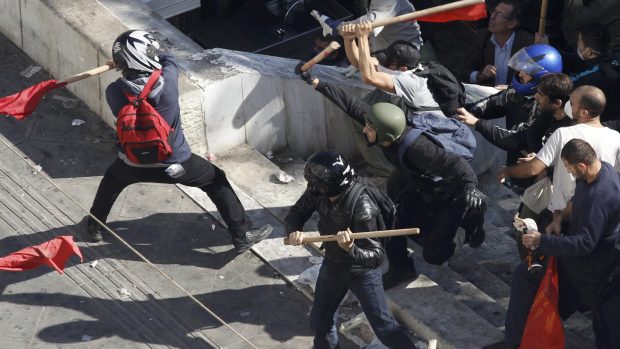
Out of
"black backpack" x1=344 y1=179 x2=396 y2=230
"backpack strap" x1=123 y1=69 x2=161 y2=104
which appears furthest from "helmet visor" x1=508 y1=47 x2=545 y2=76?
"backpack strap" x1=123 y1=69 x2=161 y2=104

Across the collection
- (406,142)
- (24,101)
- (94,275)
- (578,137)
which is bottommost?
(94,275)

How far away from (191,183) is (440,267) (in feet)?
6.12

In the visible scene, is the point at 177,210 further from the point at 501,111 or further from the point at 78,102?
the point at 501,111

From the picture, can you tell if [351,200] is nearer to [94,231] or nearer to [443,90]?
[443,90]

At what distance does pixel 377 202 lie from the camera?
25.6 ft

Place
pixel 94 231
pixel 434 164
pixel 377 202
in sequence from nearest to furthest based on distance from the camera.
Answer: pixel 377 202, pixel 434 164, pixel 94 231

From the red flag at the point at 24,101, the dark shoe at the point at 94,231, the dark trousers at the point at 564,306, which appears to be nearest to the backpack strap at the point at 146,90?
the red flag at the point at 24,101

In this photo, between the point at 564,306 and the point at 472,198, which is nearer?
the point at 564,306

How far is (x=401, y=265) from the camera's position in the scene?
871 centimetres

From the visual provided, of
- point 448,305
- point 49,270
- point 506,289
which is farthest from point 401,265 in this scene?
point 49,270

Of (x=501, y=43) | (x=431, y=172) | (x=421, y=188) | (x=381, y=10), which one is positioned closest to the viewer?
(x=431, y=172)

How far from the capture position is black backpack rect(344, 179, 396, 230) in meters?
7.65

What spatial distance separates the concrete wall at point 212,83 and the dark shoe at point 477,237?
127 cm

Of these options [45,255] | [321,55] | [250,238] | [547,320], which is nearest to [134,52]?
[321,55]
